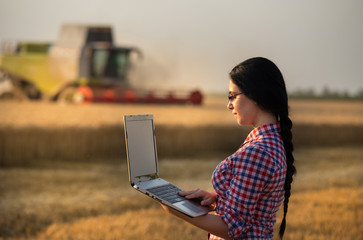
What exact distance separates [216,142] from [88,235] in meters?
6.71

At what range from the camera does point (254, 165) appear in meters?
1.33

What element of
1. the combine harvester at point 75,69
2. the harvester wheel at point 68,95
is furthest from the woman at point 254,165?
the harvester wheel at point 68,95

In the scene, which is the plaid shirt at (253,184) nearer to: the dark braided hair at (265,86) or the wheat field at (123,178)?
the dark braided hair at (265,86)

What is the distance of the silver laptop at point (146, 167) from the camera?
57.2 inches

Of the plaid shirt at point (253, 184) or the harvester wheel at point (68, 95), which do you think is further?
the harvester wheel at point (68, 95)

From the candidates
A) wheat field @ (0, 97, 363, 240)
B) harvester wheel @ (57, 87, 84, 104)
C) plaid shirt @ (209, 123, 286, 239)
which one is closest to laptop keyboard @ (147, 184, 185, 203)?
plaid shirt @ (209, 123, 286, 239)

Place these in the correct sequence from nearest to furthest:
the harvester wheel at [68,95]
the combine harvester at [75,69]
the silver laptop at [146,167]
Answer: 1. the silver laptop at [146,167]
2. the combine harvester at [75,69]
3. the harvester wheel at [68,95]

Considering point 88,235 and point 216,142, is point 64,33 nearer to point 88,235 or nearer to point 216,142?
point 216,142

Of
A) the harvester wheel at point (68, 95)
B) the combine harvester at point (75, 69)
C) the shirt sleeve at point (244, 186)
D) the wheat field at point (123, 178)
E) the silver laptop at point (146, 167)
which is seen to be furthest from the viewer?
the harvester wheel at point (68, 95)

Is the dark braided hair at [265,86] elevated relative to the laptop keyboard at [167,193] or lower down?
elevated

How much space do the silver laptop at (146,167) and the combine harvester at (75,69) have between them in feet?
52.2

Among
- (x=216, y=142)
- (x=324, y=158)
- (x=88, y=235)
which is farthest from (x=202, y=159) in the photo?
(x=88, y=235)

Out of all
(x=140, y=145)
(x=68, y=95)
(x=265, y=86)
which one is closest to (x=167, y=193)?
(x=140, y=145)

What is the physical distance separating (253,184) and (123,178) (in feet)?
22.6
